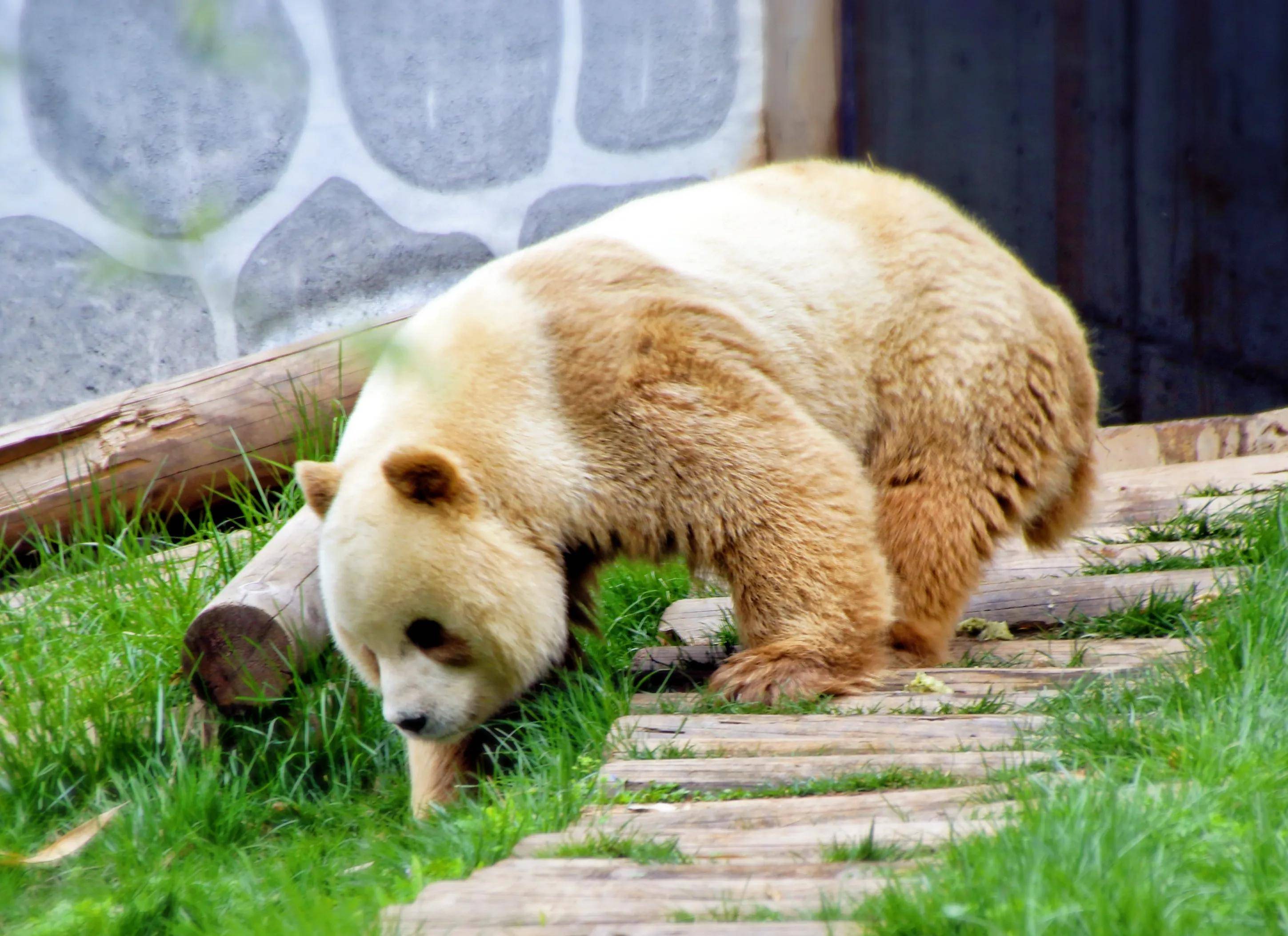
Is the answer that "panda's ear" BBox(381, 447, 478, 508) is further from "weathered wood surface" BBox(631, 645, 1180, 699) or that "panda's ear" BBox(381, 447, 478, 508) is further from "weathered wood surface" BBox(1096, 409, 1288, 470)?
"weathered wood surface" BBox(1096, 409, 1288, 470)

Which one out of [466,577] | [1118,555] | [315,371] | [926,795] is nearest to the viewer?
[926,795]

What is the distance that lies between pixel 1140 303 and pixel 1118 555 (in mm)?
2700

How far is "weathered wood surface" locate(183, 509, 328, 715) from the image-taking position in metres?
3.96

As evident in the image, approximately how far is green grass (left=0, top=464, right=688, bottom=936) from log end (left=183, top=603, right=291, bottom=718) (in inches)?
4.2

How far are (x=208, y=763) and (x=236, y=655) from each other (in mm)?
320

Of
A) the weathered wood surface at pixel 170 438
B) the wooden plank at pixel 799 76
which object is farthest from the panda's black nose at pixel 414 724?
the wooden plank at pixel 799 76

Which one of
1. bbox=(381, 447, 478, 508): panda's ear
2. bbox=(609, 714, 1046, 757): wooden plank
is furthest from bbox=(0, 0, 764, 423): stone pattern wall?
bbox=(609, 714, 1046, 757): wooden plank

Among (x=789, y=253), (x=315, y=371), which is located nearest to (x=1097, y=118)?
(x=789, y=253)

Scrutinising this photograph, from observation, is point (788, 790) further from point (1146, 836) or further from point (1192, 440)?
point (1192, 440)

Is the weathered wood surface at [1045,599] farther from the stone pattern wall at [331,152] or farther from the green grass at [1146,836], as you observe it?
the stone pattern wall at [331,152]

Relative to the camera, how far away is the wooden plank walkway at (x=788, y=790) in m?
2.18

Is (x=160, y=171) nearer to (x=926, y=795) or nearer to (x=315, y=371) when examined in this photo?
(x=315, y=371)

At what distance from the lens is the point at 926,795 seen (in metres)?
2.64

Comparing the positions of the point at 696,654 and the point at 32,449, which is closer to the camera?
the point at 696,654
